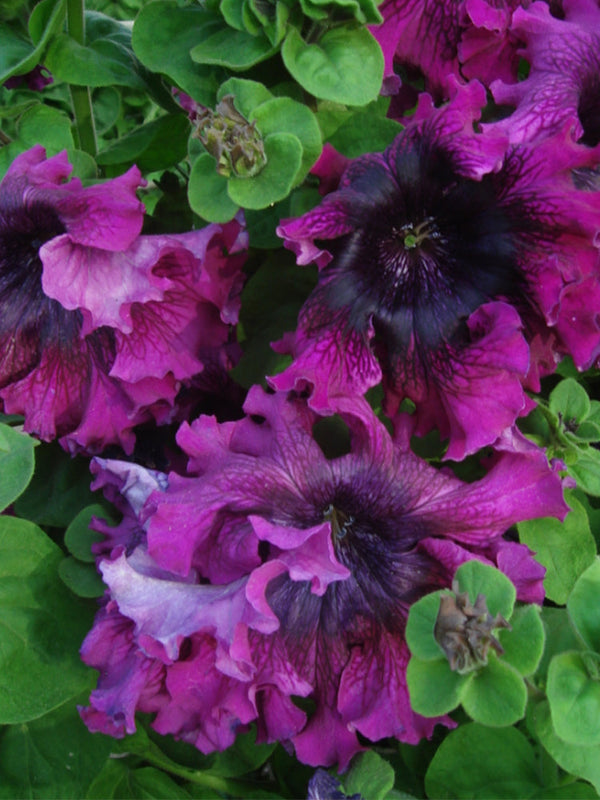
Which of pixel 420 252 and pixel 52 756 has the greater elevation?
pixel 420 252

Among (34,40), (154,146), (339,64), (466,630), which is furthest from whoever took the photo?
(154,146)

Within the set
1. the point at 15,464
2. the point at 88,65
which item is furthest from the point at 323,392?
the point at 88,65

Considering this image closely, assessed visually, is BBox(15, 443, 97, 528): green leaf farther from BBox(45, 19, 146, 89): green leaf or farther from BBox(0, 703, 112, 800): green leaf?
BBox(45, 19, 146, 89): green leaf

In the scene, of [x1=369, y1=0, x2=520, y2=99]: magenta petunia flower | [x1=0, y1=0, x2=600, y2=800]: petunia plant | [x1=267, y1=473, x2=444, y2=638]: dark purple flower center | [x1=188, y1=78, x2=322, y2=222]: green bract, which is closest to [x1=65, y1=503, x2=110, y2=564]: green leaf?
[x1=0, y1=0, x2=600, y2=800]: petunia plant

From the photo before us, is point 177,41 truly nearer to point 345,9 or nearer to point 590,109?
point 345,9

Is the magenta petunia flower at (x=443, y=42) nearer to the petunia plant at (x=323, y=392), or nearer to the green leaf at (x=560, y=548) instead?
the petunia plant at (x=323, y=392)

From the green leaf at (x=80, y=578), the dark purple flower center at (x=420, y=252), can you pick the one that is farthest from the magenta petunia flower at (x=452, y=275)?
the green leaf at (x=80, y=578)

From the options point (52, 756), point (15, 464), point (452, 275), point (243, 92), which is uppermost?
point (243, 92)
